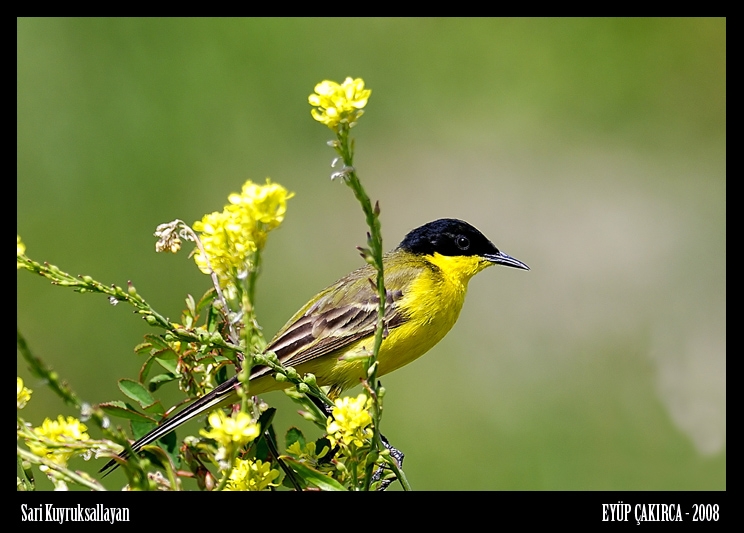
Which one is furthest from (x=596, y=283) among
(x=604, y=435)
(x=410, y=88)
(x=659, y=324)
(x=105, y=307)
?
(x=105, y=307)

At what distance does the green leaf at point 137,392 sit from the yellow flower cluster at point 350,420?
0.73 meters

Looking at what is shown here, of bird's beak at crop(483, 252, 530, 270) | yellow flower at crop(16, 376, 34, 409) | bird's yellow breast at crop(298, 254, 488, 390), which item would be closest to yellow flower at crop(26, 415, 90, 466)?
yellow flower at crop(16, 376, 34, 409)

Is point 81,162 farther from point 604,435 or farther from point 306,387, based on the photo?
point 306,387

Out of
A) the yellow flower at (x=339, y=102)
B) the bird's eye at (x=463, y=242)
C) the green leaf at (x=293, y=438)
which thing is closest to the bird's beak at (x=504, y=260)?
the bird's eye at (x=463, y=242)

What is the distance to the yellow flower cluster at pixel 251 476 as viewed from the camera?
6.73 ft

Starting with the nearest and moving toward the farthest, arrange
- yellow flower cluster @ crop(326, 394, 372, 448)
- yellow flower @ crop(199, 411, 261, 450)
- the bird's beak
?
yellow flower @ crop(199, 411, 261, 450), yellow flower cluster @ crop(326, 394, 372, 448), the bird's beak

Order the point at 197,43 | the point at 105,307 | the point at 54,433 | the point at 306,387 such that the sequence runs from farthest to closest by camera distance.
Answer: the point at 197,43 → the point at 105,307 → the point at 306,387 → the point at 54,433

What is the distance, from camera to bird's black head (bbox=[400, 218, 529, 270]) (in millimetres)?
4297

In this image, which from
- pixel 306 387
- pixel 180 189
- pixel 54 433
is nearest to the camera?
pixel 54 433

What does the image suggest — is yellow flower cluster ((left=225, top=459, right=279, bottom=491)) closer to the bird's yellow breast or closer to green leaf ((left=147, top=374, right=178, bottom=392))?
green leaf ((left=147, top=374, right=178, bottom=392))

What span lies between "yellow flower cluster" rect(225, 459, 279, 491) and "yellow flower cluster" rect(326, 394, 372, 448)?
250 mm

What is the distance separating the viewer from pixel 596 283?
8.03 meters

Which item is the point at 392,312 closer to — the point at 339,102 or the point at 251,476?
the point at 251,476

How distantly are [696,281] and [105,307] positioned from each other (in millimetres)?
5116
